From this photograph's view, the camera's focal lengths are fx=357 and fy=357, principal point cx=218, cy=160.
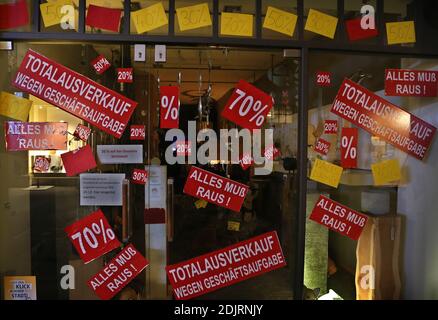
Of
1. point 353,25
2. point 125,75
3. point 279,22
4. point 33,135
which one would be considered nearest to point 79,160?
point 33,135

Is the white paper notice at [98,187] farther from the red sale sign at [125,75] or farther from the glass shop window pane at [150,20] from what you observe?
the glass shop window pane at [150,20]

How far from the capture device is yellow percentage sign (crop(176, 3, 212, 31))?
233 centimetres

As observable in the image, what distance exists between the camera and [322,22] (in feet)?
7.78

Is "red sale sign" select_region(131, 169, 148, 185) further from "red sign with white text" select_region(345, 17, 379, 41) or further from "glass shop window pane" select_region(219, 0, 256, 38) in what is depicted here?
"red sign with white text" select_region(345, 17, 379, 41)

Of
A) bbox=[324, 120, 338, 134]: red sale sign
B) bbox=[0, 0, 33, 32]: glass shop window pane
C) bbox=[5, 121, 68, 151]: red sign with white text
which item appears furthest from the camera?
bbox=[324, 120, 338, 134]: red sale sign

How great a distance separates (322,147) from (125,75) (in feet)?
4.81

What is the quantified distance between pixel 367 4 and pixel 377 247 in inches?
69.9

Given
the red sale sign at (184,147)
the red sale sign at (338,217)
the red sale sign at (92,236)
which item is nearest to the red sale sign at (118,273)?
the red sale sign at (92,236)

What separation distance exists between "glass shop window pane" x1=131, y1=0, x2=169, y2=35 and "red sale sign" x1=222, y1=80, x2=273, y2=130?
2.12ft

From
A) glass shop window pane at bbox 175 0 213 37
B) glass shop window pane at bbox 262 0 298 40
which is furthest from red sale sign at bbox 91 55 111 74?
glass shop window pane at bbox 262 0 298 40

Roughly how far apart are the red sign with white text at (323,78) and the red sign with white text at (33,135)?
1.73m

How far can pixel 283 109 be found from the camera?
8.33 ft
